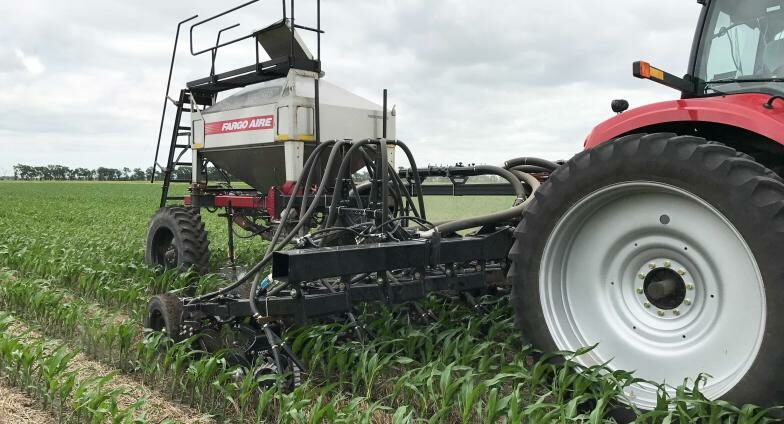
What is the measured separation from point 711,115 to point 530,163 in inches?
88.4

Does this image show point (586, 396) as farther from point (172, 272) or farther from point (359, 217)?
point (172, 272)

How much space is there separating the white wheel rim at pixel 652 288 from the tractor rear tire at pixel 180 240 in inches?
163

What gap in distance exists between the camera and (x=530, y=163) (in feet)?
16.3

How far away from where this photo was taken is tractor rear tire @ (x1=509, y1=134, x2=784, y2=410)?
2.33 m

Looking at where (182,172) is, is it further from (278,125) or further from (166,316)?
(166,316)

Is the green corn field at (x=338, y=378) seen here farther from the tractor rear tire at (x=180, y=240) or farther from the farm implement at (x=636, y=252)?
the tractor rear tire at (x=180, y=240)

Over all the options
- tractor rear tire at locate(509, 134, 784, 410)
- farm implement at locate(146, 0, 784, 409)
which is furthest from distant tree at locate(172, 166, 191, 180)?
tractor rear tire at locate(509, 134, 784, 410)

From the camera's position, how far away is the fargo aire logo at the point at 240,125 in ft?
20.7

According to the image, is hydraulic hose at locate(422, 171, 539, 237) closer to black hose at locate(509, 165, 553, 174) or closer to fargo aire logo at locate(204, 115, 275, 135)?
black hose at locate(509, 165, 553, 174)

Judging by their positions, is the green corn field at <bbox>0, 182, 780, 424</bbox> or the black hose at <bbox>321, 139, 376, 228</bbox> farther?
the black hose at <bbox>321, 139, 376, 228</bbox>

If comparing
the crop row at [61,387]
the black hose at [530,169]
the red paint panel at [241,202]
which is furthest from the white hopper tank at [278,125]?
the crop row at [61,387]

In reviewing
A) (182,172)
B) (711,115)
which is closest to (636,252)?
(711,115)

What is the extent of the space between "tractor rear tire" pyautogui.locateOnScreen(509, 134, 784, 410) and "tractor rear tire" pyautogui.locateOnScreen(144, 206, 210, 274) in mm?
4009

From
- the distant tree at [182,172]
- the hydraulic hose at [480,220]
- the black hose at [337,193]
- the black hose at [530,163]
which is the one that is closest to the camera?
the hydraulic hose at [480,220]
